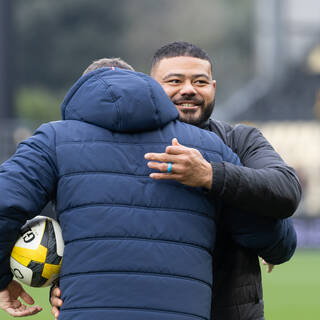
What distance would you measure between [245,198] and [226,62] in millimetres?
46399

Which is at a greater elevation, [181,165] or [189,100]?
[189,100]

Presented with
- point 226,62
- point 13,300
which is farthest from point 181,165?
point 226,62

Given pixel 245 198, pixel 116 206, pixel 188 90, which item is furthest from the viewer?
pixel 188 90

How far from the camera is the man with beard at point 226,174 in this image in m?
3.04

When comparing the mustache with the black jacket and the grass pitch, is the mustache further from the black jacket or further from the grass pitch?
the grass pitch

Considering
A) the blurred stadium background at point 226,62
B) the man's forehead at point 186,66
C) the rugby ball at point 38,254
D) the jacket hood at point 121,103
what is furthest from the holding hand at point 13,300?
the blurred stadium background at point 226,62

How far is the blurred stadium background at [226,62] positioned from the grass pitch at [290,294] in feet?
0.06

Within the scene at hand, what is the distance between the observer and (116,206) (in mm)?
2988

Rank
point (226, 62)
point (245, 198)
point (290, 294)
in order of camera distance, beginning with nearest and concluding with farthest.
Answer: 1. point (245, 198)
2. point (290, 294)
3. point (226, 62)

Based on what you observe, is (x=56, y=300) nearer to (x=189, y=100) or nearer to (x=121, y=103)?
(x=121, y=103)

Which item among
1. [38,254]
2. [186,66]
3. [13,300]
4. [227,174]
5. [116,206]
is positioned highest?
Result: [186,66]

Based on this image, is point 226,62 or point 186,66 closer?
point 186,66

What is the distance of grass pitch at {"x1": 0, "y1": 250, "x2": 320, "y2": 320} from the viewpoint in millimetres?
9180

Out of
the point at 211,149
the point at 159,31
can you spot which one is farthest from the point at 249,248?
the point at 159,31
